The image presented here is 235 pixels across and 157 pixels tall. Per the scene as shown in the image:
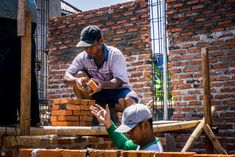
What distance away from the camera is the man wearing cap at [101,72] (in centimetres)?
389

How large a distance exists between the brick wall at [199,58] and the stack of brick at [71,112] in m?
2.28

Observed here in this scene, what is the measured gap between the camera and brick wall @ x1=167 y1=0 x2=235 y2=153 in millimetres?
A: 5164

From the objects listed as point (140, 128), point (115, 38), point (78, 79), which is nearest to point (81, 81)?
point (78, 79)

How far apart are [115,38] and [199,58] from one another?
169 cm

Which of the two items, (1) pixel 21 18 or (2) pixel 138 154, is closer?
(2) pixel 138 154

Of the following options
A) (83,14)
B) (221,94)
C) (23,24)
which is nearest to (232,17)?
(221,94)

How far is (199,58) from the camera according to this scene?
214 inches

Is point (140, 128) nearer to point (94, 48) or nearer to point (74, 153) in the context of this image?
point (74, 153)

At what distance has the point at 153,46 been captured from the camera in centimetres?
598

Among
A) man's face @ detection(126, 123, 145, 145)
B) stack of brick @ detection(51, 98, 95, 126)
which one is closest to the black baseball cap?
stack of brick @ detection(51, 98, 95, 126)

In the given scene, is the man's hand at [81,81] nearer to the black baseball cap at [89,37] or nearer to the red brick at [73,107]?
the red brick at [73,107]

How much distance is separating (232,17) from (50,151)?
4243 mm

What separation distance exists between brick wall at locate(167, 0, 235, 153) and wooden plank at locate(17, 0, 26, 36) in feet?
10.8

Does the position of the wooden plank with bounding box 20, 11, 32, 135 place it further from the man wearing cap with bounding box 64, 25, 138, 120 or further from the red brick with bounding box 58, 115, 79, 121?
the man wearing cap with bounding box 64, 25, 138, 120
